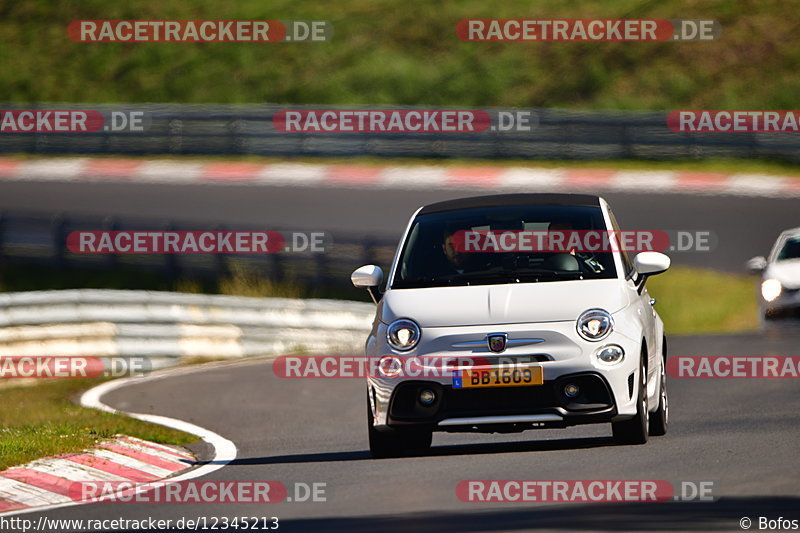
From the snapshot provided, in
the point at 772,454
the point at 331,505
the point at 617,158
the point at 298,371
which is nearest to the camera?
the point at 331,505

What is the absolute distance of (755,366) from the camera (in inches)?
608

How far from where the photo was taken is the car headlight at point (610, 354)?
375 inches

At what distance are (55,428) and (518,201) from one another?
170 inches

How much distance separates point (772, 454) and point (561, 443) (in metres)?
1.67

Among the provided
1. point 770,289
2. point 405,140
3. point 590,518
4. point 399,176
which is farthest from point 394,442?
point 405,140

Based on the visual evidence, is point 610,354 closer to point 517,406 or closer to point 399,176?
point 517,406

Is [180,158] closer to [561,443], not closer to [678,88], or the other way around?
[678,88]

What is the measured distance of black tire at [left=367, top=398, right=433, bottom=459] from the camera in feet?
33.1

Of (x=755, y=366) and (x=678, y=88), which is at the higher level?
(x=678, y=88)

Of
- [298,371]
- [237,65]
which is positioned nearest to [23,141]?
[237,65]
